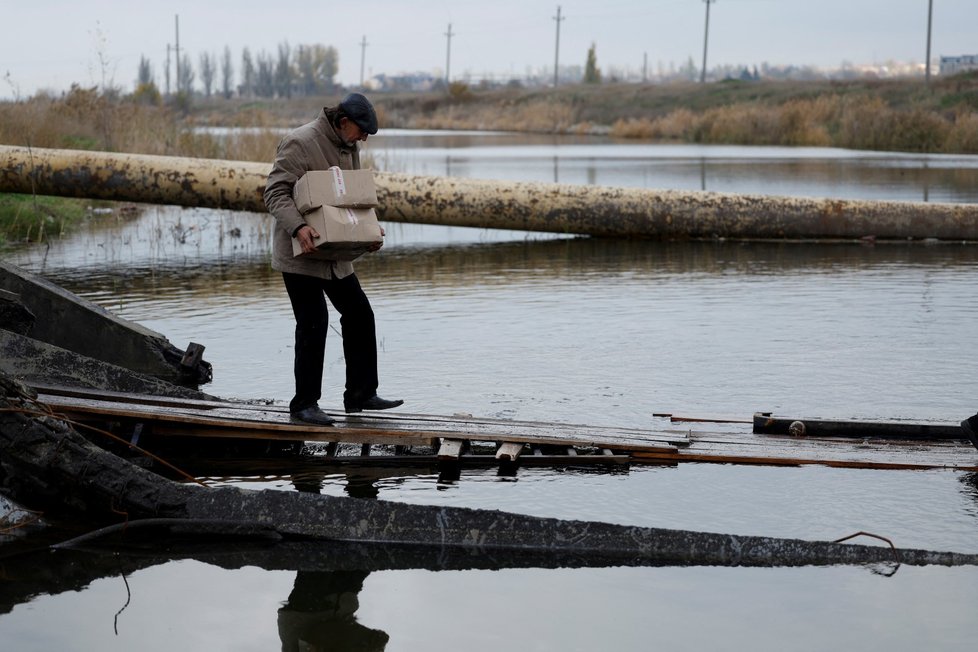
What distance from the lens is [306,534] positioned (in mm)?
5418

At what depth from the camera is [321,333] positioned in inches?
252

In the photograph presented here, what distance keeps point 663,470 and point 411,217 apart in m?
9.99

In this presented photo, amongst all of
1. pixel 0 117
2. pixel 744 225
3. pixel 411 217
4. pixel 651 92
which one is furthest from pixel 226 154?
pixel 651 92

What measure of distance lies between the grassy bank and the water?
2872 millimetres

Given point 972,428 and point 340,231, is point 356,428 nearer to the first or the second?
point 340,231

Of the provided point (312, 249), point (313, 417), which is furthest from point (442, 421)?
point (312, 249)

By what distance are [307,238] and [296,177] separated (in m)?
0.35

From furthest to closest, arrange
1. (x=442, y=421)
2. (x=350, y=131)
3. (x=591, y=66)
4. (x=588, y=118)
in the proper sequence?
(x=591, y=66) → (x=588, y=118) → (x=442, y=421) → (x=350, y=131)

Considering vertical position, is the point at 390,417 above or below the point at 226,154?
below

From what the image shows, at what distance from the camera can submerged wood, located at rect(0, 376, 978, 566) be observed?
509 centimetres

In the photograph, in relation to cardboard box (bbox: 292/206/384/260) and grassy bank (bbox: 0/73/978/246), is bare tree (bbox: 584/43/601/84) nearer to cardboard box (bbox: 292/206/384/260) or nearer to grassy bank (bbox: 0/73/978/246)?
grassy bank (bbox: 0/73/978/246)

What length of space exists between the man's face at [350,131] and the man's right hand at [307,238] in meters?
0.55

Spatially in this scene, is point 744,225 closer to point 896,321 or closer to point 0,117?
point 896,321

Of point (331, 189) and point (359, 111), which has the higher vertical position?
point (359, 111)
